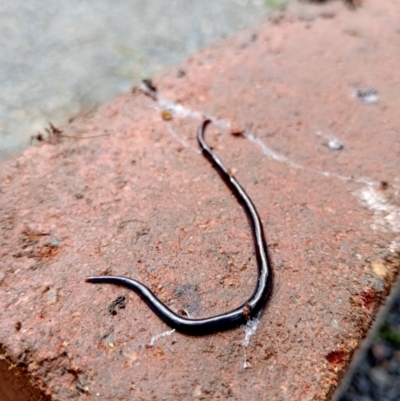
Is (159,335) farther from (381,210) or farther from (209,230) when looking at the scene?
(381,210)

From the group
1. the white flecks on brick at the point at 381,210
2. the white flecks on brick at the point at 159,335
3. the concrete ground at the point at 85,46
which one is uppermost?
the concrete ground at the point at 85,46

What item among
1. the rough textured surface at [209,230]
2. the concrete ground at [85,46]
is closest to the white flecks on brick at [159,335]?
the rough textured surface at [209,230]

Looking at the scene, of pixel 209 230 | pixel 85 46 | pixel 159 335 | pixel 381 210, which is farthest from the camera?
pixel 85 46

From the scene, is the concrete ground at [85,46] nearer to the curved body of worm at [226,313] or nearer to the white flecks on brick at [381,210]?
the curved body of worm at [226,313]

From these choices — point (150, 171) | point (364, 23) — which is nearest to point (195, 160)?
point (150, 171)

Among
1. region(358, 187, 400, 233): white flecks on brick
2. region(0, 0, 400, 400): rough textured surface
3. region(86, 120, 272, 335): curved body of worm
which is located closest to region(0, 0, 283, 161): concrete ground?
region(0, 0, 400, 400): rough textured surface

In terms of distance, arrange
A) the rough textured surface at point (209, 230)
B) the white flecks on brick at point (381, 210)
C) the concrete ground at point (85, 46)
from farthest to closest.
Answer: the concrete ground at point (85, 46) < the white flecks on brick at point (381, 210) < the rough textured surface at point (209, 230)

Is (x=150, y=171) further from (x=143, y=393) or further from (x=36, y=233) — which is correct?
(x=143, y=393)

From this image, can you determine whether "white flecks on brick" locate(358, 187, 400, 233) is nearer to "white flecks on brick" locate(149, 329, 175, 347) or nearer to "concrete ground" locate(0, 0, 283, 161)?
"white flecks on brick" locate(149, 329, 175, 347)

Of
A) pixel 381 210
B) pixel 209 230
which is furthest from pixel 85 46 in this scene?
pixel 381 210
